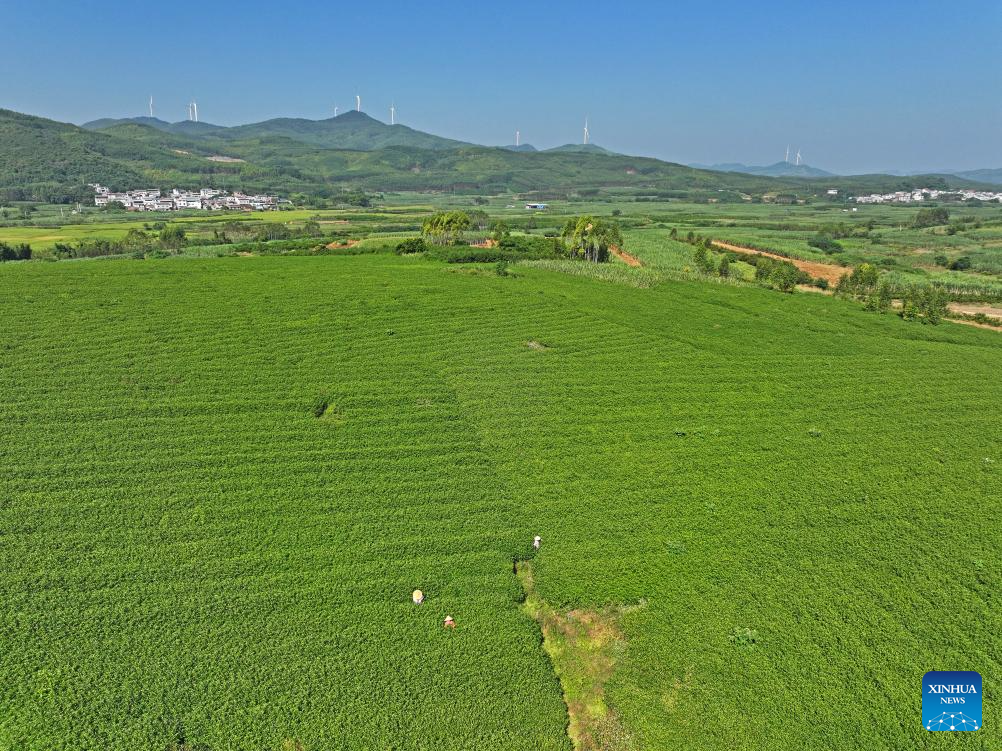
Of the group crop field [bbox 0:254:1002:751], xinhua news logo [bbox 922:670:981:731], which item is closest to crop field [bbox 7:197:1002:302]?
crop field [bbox 0:254:1002:751]

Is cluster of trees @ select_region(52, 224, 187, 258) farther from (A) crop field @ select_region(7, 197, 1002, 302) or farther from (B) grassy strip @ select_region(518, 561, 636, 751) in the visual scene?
(B) grassy strip @ select_region(518, 561, 636, 751)

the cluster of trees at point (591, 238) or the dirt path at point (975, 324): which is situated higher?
the cluster of trees at point (591, 238)

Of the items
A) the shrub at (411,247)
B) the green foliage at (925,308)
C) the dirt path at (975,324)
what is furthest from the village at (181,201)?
the dirt path at (975,324)

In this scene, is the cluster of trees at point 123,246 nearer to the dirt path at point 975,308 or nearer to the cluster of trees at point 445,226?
the cluster of trees at point 445,226

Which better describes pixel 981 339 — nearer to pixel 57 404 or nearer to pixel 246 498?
pixel 246 498

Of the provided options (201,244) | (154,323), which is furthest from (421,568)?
(201,244)

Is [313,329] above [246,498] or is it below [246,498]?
above

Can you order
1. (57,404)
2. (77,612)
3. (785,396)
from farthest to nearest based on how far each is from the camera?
1. (785,396)
2. (57,404)
3. (77,612)

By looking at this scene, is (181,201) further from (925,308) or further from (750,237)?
(925,308)
